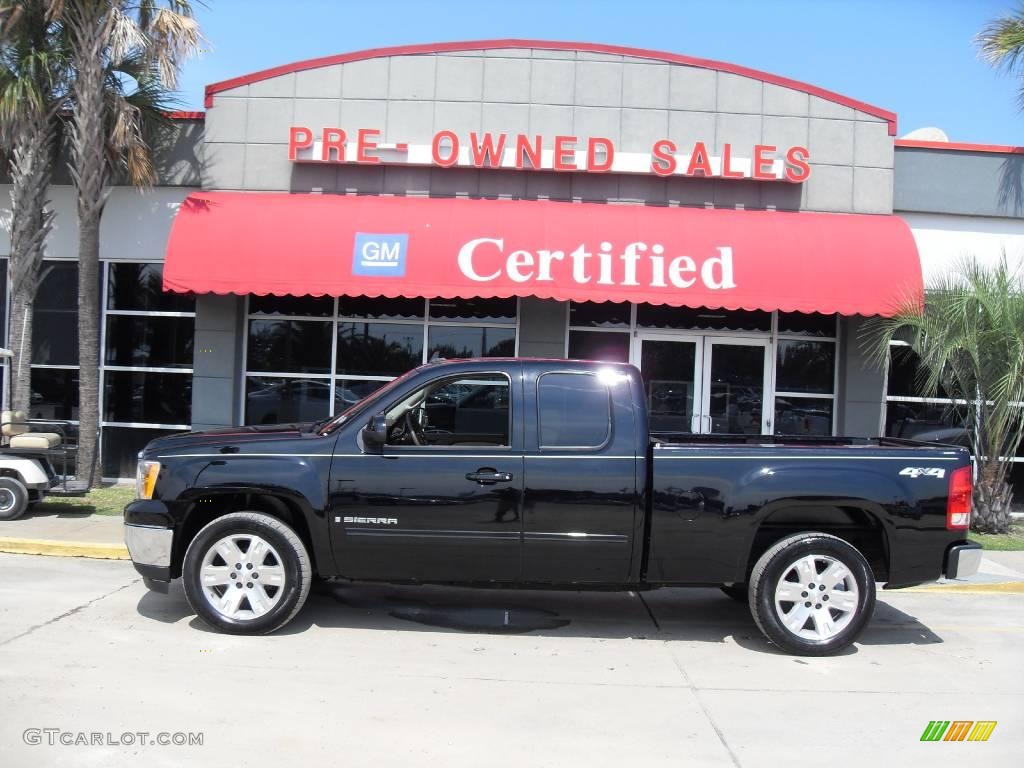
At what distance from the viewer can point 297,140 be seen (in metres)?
11.7

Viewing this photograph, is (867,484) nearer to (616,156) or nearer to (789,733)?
(789,733)

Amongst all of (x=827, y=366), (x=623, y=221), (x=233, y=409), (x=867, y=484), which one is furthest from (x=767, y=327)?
(x=233, y=409)

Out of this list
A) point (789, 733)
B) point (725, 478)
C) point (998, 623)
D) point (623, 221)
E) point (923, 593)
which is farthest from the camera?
point (623, 221)

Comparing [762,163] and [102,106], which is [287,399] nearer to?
[102,106]

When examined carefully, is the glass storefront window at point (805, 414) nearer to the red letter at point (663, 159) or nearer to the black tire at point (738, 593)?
the red letter at point (663, 159)

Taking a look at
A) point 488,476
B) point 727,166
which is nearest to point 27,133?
point 488,476

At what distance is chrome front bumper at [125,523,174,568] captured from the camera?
224 inches

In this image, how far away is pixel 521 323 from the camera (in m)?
11.8

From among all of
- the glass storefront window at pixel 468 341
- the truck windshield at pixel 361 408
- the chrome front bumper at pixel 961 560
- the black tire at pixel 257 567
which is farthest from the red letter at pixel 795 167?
the black tire at pixel 257 567

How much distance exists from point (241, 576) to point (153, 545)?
2.12ft

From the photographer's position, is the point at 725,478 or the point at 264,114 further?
the point at 264,114

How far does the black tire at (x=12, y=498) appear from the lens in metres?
9.19

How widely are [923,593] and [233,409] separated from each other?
9103 millimetres

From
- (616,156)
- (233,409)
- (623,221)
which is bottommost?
(233,409)
